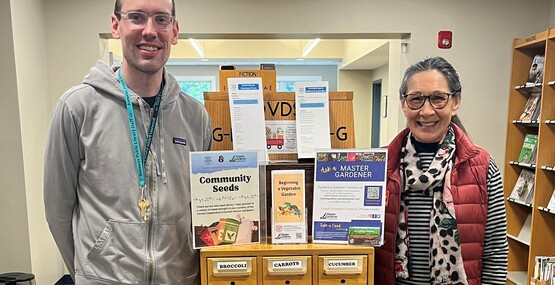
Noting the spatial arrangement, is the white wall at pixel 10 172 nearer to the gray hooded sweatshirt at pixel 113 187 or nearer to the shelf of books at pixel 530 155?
the gray hooded sweatshirt at pixel 113 187

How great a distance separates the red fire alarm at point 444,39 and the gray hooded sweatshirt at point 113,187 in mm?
2890

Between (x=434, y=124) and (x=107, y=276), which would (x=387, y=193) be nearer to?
(x=434, y=124)

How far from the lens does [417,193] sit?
1.33m

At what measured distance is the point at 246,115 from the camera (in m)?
1.39

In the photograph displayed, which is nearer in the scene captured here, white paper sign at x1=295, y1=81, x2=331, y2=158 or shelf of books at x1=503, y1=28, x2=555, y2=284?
white paper sign at x1=295, y1=81, x2=331, y2=158

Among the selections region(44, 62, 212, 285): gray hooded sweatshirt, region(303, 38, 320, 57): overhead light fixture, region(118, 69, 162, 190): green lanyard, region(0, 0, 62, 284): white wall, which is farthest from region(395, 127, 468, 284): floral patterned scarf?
region(303, 38, 320, 57): overhead light fixture

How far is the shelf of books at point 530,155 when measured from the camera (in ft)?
10.3

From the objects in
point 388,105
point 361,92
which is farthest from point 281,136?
point 361,92

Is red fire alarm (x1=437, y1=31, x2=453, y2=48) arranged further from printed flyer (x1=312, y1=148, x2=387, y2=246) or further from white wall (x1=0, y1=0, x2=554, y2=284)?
printed flyer (x1=312, y1=148, x2=387, y2=246)

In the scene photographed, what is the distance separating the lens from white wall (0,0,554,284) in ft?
10.8

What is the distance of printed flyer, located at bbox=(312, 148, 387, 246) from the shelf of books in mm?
2619

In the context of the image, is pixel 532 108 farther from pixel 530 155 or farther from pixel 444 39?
pixel 444 39

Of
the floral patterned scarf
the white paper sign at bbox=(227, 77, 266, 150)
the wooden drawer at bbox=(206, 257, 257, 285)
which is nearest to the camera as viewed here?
the wooden drawer at bbox=(206, 257, 257, 285)

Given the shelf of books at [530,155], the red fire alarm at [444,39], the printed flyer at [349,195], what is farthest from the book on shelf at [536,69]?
the printed flyer at [349,195]
